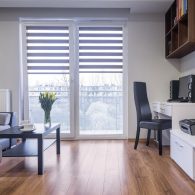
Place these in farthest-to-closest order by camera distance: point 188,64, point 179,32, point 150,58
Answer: point 150,58 → point 188,64 → point 179,32

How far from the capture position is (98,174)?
2.79 meters

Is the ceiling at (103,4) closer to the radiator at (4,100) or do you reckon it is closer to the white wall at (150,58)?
the white wall at (150,58)

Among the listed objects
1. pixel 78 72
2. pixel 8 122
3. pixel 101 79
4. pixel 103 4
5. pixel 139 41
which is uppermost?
pixel 103 4

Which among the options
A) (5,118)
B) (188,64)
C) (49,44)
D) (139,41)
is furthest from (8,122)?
(188,64)

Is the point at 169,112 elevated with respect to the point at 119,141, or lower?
elevated

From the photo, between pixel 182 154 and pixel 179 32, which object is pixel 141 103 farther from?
pixel 182 154

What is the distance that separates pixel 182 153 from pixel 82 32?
3011 millimetres

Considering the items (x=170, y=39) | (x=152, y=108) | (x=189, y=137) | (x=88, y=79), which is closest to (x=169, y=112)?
(x=189, y=137)

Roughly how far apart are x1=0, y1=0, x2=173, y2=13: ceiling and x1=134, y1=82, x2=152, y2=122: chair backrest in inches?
53.0

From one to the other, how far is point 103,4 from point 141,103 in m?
1.85

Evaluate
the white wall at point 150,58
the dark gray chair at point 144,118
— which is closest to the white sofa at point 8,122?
the dark gray chair at point 144,118

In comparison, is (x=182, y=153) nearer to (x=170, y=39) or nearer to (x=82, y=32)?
(x=170, y=39)

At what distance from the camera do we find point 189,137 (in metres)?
2.86

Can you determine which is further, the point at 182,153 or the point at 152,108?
the point at 152,108
